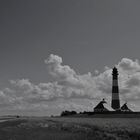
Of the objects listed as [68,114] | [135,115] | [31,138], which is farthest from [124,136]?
[68,114]

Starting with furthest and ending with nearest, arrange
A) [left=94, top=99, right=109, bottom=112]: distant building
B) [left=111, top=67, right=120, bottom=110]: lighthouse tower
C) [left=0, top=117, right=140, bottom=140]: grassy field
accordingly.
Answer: [left=94, top=99, right=109, bottom=112]: distant building
[left=111, top=67, right=120, bottom=110]: lighthouse tower
[left=0, top=117, right=140, bottom=140]: grassy field

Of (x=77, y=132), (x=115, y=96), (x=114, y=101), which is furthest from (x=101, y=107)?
(x=77, y=132)

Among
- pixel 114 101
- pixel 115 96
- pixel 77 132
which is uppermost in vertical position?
pixel 115 96

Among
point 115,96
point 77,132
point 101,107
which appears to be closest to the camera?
point 77,132

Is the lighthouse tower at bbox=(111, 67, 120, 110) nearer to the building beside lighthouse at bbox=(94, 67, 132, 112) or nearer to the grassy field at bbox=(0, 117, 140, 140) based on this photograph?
the building beside lighthouse at bbox=(94, 67, 132, 112)

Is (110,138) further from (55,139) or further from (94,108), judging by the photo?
(94,108)

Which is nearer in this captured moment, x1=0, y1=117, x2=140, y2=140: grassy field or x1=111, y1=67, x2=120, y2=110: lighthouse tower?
x1=0, y1=117, x2=140, y2=140: grassy field

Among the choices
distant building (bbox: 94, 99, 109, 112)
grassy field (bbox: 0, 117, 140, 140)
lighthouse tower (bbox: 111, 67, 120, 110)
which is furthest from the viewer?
distant building (bbox: 94, 99, 109, 112)

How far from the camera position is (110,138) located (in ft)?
87.0

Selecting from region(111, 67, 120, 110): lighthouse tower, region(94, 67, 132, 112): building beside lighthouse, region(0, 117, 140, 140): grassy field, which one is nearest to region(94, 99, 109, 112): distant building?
region(94, 67, 132, 112): building beside lighthouse

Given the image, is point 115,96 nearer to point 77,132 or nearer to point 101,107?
point 101,107

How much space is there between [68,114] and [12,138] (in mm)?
90066

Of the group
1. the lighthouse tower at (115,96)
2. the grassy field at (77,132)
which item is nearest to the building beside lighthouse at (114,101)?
the lighthouse tower at (115,96)

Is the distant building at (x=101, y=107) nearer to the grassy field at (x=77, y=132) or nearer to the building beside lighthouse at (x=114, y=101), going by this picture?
the building beside lighthouse at (x=114, y=101)
